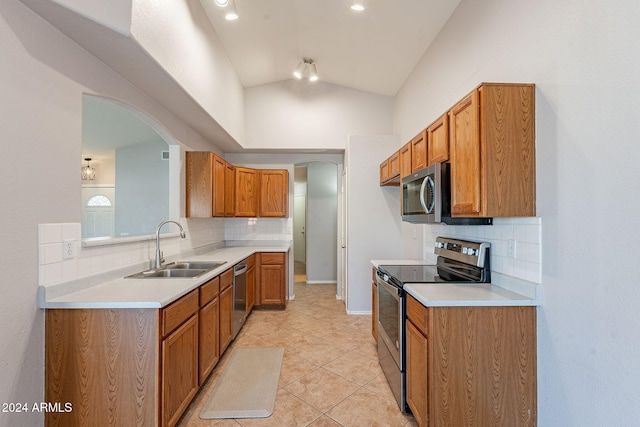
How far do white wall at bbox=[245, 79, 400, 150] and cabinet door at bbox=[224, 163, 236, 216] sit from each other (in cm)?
67

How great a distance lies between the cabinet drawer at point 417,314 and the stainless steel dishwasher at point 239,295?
6.29 ft

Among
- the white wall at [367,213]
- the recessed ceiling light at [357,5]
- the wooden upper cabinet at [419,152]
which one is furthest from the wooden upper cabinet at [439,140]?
the white wall at [367,213]

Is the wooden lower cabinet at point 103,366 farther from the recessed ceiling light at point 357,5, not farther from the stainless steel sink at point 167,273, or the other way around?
the recessed ceiling light at point 357,5

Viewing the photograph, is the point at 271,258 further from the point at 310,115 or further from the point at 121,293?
the point at 121,293

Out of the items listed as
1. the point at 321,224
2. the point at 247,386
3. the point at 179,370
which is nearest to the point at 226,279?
the point at 247,386

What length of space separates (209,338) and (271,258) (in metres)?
1.91

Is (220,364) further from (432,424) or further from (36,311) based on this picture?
(432,424)

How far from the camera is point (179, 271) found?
8.91ft

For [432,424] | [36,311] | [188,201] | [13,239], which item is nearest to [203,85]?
[188,201]

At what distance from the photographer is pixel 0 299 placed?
1.39m

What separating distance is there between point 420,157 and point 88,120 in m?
4.29

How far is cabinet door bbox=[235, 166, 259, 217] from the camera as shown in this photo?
14.1ft

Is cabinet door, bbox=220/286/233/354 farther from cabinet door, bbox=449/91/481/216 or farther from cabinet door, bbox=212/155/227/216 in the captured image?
cabinet door, bbox=449/91/481/216


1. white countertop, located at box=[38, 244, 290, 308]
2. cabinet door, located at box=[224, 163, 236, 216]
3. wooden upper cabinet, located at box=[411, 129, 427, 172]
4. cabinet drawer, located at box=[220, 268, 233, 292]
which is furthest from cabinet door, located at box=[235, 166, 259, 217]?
wooden upper cabinet, located at box=[411, 129, 427, 172]
